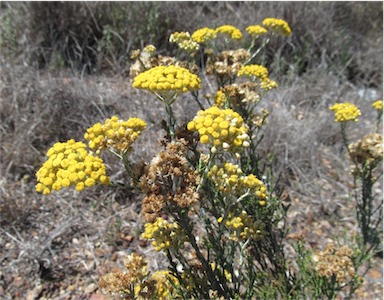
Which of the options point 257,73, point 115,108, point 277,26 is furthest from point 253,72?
point 115,108

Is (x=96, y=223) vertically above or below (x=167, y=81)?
below

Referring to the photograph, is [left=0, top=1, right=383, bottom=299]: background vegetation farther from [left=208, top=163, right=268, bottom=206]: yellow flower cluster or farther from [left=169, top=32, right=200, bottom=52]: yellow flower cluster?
[left=208, top=163, right=268, bottom=206]: yellow flower cluster

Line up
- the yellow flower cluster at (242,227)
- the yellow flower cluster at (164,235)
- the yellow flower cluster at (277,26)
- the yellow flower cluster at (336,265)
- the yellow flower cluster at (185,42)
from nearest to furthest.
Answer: the yellow flower cluster at (164,235)
the yellow flower cluster at (242,227)
the yellow flower cluster at (336,265)
the yellow flower cluster at (185,42)
the yellow flower cluster at (277,26)

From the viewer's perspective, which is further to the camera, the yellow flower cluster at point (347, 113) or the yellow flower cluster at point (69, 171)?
the yellow flower cluster at point (347, 113)

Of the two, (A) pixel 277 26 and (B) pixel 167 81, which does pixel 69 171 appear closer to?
(B) pixel 167 81

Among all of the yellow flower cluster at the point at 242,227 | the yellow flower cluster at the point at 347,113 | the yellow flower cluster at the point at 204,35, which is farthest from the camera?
the yellow flower cluster at the point at 347,113

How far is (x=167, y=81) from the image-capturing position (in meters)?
1.39

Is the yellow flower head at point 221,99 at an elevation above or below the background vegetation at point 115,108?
above

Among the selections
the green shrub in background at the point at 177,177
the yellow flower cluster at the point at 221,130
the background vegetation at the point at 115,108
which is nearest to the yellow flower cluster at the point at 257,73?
the green shrub in background at the point at 177,177

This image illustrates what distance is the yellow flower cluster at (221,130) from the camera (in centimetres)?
130

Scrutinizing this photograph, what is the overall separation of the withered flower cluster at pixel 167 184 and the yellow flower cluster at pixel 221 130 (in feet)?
0.37

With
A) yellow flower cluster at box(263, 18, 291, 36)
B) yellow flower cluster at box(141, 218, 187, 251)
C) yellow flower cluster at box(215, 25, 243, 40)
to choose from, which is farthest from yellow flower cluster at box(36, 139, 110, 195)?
yellow flower cluster at box(263, 18, 291, 36)

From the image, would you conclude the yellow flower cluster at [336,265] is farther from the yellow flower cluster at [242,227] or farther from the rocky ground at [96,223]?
the rocky ground at [96,223]

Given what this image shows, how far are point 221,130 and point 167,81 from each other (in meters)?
0.26
